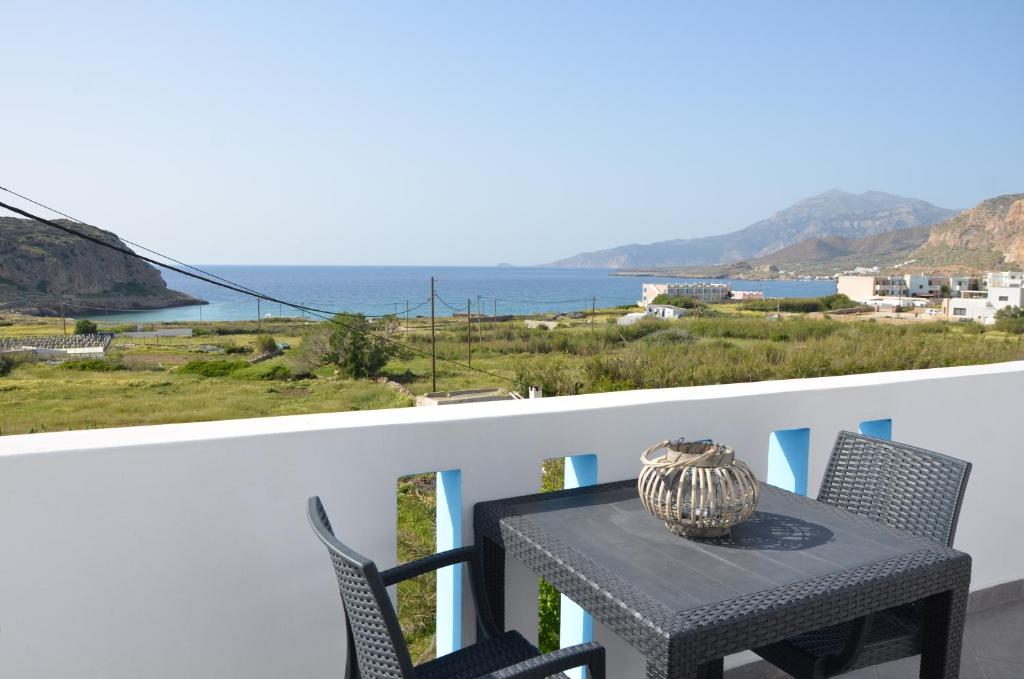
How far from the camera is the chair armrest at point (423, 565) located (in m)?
1.34

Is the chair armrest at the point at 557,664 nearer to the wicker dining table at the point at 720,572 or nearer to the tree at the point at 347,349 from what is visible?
the wicker dining table at the point at 720,572

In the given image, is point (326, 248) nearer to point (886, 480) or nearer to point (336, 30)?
point (336, 30)

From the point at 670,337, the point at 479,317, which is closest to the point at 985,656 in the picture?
the point at 670,337

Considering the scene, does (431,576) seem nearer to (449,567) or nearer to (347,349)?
A: (449,567)

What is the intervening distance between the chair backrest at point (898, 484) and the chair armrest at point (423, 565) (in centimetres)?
90

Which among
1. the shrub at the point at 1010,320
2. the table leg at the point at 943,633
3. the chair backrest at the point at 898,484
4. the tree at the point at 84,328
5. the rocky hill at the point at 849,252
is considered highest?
the rocky hill at the point at 849,252

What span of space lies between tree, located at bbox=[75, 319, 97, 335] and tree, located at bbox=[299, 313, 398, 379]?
19.9ft

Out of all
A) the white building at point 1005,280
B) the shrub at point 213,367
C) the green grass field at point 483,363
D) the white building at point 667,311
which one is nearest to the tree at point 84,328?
the green grass field at point 483,363

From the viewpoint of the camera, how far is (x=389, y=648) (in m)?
0.98

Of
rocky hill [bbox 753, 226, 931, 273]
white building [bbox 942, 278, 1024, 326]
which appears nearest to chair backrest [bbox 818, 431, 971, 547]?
white building [bbox 942, 278, 1024, 326]

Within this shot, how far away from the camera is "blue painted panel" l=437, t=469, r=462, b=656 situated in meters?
1.58

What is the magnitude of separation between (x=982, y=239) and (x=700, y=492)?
80.0 feet

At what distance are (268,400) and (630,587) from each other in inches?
756

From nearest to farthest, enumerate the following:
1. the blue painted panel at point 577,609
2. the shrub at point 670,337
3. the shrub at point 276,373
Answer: the blue painted panel at point 577,609 → the shrub at point 670,337 → the shrub at point 276,373
